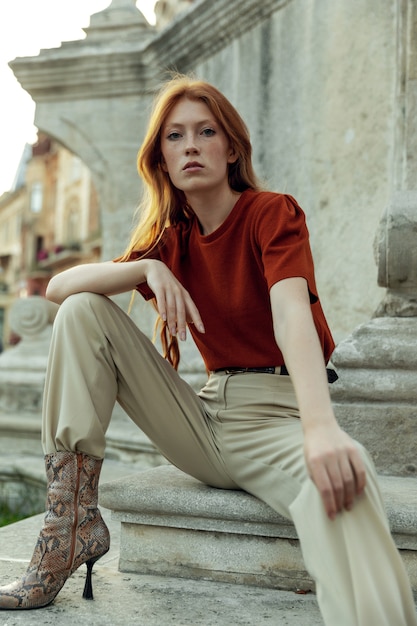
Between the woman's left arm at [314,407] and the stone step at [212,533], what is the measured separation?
551 mm

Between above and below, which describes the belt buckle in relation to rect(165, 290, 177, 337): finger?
below

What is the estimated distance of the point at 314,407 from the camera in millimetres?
1784

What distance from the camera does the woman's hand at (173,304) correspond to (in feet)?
7.25

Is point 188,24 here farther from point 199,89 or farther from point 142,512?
point 142,512

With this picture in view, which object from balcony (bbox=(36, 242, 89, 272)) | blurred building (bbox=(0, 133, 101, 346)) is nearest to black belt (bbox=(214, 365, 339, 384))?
blurred building (bbox=(0, 133, 101, 346))

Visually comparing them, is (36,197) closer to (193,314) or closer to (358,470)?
(193,314)

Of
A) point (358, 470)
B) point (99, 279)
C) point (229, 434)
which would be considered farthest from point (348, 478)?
point (99, 279)

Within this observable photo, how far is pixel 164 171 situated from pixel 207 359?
0.60m

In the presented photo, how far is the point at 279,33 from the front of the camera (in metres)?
4.63

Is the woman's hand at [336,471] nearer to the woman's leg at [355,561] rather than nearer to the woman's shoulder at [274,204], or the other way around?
the woman's leg at [355,561]

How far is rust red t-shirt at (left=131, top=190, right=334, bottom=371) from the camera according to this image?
2.28 meters

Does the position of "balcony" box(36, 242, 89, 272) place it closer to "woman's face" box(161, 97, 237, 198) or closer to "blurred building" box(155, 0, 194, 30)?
"blurred building" box(155, 0, 194, 30)

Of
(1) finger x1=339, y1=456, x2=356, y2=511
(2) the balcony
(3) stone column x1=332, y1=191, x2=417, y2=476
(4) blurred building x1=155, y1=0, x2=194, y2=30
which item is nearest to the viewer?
(1) finger x1=339, y1=456, x2=356, y2=511

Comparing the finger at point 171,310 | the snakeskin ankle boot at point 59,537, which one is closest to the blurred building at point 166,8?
the finger at point 171,310
